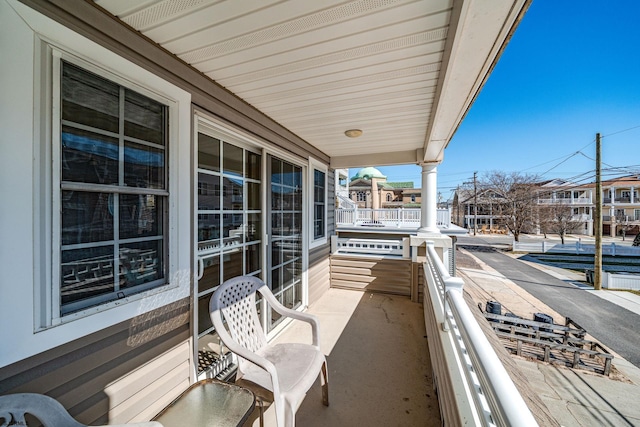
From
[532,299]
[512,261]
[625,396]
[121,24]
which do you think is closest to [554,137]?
[512,261]

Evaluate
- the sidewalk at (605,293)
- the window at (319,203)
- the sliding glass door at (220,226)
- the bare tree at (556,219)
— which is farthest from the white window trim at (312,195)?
the bare tree at (556,219)

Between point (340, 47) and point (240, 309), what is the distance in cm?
190

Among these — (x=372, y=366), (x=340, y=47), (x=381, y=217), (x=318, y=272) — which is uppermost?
(x=340, y=47)

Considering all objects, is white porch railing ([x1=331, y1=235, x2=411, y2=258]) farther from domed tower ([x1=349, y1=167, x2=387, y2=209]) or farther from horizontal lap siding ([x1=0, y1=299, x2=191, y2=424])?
domed tower ([x1=349, y1=167, x2=387, y2=209])

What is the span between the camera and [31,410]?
824mm

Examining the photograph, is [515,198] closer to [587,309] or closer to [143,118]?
[587,309]

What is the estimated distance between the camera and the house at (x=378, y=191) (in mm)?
22594

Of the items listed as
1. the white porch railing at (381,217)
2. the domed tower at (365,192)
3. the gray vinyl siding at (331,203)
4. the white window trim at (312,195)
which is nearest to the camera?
the white window trim at (312,195)

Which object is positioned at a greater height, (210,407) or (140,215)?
(140,215)

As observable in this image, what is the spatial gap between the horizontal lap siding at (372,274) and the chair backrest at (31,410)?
3.89 metres

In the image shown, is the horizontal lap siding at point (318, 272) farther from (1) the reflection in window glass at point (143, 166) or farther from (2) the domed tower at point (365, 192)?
(2) the domed tower at point (365, 192)

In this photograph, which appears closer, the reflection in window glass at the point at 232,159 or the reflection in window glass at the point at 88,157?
the reflection in window glass at the point at 88,157

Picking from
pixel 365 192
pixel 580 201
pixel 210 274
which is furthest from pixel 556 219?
pixel 210 274

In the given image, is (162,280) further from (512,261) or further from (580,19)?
(512,261)
